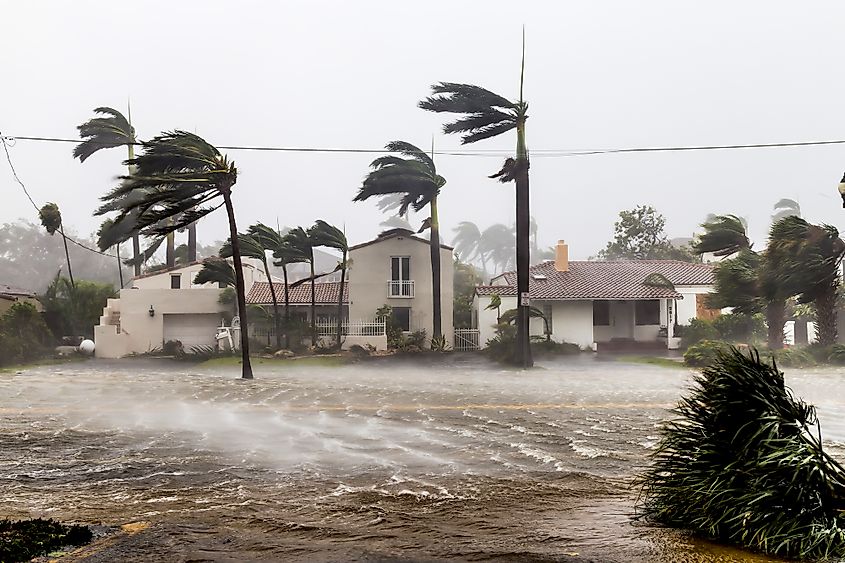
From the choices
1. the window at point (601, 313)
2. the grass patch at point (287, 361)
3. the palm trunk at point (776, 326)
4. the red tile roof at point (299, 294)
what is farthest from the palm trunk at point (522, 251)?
the red tile roof at point (299, 294)

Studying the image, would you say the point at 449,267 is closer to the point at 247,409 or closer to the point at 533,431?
the point at 247,409

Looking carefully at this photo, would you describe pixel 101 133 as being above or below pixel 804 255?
above

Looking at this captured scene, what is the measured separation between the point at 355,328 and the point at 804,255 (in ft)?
64.5

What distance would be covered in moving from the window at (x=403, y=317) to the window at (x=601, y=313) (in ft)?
30.1

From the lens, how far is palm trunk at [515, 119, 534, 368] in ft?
112

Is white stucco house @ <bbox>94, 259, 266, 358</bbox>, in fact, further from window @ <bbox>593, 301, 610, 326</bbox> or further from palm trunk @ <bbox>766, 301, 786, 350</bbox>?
palm trunk @ <bbox>766, 301, 786, 350</bbox>

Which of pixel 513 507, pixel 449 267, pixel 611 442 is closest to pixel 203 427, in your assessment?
pixel 611 442

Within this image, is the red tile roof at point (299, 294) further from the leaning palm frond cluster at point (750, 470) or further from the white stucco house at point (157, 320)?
the leaning palm frond cluster at point (750, 470)

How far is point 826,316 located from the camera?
3259cm

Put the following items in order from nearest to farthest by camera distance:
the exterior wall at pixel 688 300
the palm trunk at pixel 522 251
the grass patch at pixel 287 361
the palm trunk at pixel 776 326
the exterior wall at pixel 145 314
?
the palm trunk at pixel 776 326 < the palm trunk at pixel 522 251 < the grass patch at pixel 287 361 < the exterior wall at pixel 145 314 < the exterior wall at pixel 688 300

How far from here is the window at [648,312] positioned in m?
41.0

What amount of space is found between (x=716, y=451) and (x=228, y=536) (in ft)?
14.0

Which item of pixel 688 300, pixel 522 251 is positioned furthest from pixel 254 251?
pixel 688 300

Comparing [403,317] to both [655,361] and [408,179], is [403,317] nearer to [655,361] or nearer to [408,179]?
[408,179]
